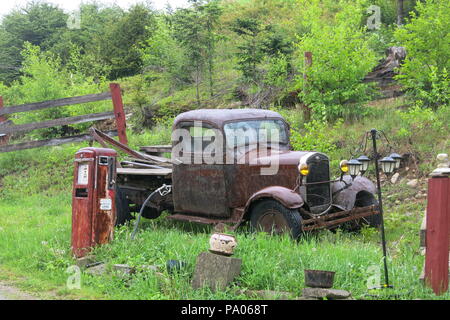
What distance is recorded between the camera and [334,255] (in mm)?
6273

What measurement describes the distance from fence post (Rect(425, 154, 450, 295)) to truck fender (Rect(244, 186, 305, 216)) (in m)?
2.32

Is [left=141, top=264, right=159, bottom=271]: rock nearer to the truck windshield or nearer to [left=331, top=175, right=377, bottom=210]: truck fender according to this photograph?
the truck windshield

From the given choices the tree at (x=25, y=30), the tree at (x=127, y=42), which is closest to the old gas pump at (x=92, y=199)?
the tree at (x=127, y=42)

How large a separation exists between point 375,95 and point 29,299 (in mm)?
10133

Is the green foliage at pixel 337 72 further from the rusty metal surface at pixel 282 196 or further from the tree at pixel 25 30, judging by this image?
the tree at pixel 25 30

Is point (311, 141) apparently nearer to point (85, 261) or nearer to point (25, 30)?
point (85, 261)

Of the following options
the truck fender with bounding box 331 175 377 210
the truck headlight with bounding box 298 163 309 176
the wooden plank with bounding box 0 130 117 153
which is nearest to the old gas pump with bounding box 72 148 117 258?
the truck headlight with bounding box 298 163 309 176

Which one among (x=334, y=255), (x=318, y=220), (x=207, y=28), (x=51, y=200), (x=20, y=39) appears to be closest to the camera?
(x=334, y=255)

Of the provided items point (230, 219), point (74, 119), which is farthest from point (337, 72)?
point (74, 119)

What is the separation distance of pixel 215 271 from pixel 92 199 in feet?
7.70

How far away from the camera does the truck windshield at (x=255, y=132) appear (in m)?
8.52

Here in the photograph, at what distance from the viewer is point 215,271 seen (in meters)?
5.69
